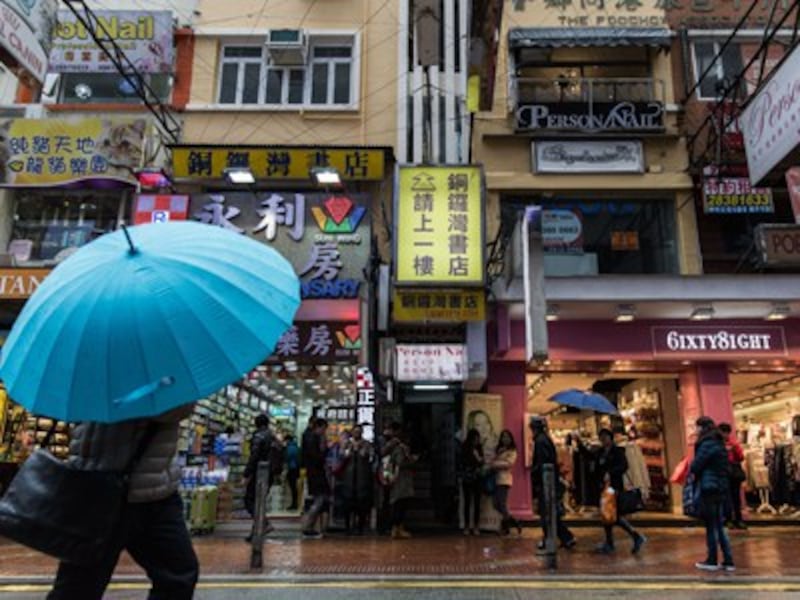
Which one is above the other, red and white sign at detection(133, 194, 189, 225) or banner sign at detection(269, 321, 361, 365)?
red and white sign at detection(133, 194, 189, 225)

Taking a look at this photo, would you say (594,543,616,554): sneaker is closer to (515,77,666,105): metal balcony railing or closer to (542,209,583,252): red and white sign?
(542,209,583,252): red and white sign

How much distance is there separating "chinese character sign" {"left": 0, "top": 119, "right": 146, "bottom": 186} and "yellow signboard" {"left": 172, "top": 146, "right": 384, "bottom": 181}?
1.07 m

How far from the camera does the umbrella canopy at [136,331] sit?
252 cm

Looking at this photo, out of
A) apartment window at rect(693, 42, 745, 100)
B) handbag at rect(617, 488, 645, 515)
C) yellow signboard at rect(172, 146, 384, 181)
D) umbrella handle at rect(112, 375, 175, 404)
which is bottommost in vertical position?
handbag at rect(617, 488, 645, 515)

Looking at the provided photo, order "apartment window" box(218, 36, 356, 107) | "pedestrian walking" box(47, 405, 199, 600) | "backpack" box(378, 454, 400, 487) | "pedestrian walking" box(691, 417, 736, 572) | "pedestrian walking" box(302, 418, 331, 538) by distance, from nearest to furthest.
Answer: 1. "pedestrian walking" box(47, 405, 199, 600)
2. "pedestrian walking" box(691, 417, 736, 572)
3. "pedestrian walking" box(302, 418, 331, 538)
4. "backpack" box(378, 454, 400, 487)
5. "apartment window" box(218, 36, 356, 107)

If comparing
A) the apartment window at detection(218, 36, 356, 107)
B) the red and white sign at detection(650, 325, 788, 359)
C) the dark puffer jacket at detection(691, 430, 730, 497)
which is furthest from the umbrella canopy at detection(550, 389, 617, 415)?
the apartment window at detection(218, 36, 356, 107)

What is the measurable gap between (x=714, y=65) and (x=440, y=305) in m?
8.10

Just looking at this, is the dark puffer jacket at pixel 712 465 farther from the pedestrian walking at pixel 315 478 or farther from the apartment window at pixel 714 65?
the apartment window at pixel 714 65

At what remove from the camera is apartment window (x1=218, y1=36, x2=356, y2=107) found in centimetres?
1480

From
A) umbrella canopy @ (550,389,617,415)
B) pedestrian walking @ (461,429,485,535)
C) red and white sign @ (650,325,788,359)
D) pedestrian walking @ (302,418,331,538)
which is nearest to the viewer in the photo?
pedestrian walking @ (302,418,331,538)

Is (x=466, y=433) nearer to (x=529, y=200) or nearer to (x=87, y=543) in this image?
(x=529, y=200)

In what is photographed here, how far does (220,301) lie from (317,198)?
33.4ft

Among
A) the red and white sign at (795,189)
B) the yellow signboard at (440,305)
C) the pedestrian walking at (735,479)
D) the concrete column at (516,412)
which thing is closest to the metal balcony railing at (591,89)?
the red and white sign at (795,189)

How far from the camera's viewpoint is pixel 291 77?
49.0ft
